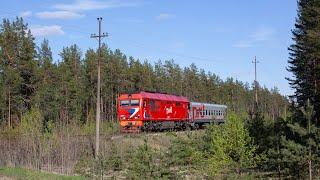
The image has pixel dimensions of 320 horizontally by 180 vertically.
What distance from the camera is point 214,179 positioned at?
1852cm

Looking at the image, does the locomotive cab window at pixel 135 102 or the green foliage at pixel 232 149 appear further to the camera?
the locomotive cab window at pixel 135 102

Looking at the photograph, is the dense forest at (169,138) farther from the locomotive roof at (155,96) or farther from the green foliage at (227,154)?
the locomotive roof at (155,96)

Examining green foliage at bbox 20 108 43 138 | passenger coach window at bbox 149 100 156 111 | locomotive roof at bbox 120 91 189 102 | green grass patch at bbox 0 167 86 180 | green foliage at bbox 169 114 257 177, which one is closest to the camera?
green foliage at bbox 169 114 257 177

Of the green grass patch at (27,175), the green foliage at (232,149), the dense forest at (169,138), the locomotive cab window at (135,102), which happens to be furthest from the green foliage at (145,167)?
the locomotive cab window at (135,102)

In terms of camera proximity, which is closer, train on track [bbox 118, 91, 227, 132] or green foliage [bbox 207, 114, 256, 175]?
green foliage [bbox 207, 114, 256, 175]

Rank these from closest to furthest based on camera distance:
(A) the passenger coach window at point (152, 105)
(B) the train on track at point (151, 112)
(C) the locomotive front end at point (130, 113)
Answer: (C) the locomotive front end at point (130, 113)
(B) the train on track at point (151, 112)
(A) the passenger coach window at point (152, 105)

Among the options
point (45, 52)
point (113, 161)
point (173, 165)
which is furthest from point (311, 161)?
point (45, 52)

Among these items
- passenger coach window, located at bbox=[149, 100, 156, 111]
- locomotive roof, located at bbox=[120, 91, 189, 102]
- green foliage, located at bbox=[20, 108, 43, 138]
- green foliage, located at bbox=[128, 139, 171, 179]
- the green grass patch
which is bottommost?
the green grass patch

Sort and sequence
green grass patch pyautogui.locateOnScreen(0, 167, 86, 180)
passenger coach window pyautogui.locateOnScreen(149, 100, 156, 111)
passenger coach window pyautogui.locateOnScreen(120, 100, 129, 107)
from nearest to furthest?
green grass patch pyautogui.locateOnScreen(0, 167, 86, 180), passenger coach window pyautogui.locateOnScreen(120, 100, 129, 107), passenger coach window pyautogui.locateOnScreen(149, 100, 156, 111)

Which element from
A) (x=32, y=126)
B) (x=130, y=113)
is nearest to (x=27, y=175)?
Answer: (x=32, y=126)

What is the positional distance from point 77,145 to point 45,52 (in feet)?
212

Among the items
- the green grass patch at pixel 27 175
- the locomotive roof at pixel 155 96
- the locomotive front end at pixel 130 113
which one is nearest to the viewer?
the green grass patch at pixel 27 175

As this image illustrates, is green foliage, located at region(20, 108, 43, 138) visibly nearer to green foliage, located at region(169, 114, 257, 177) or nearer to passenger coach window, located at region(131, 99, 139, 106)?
passenger coach window, located at region(131, 99, 139, 106)

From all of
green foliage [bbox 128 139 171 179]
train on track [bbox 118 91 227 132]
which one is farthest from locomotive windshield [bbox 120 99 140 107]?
green foliage [bbox 128 139 171 179]
